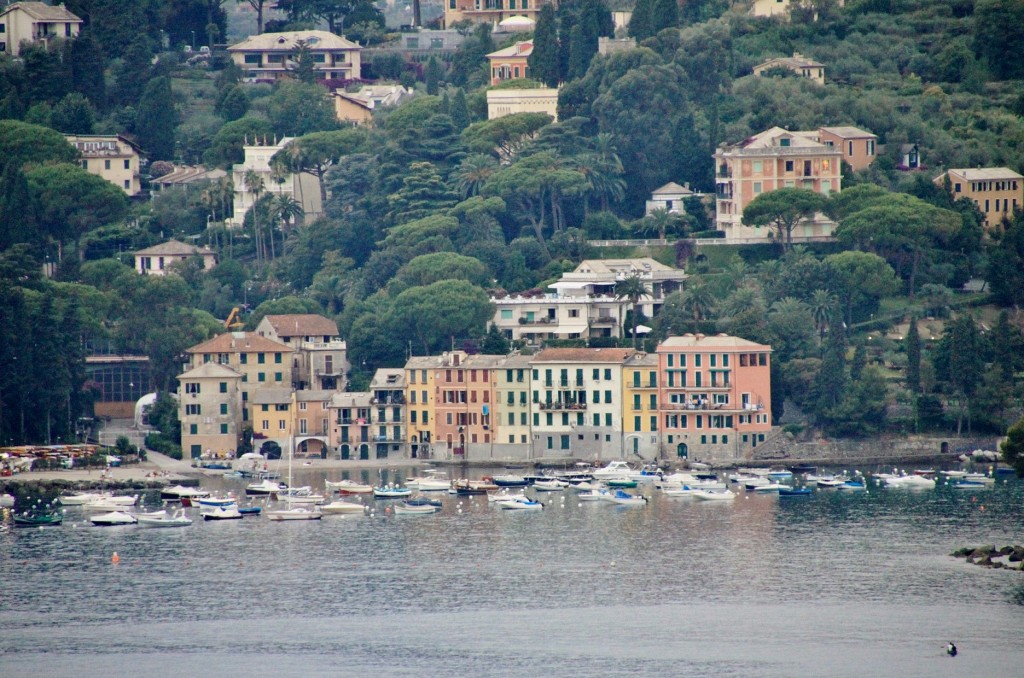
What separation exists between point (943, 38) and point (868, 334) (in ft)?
151

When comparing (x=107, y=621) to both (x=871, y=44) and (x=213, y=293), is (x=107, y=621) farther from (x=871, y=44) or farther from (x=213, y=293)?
(x=871, y=44)

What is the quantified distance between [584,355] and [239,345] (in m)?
19.8

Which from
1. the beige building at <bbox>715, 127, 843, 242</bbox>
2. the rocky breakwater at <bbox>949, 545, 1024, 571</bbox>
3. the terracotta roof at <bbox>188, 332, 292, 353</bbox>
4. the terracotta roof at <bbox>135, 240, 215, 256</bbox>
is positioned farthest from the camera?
the terracotta roof at <bbox>135, 240, 215, 256</bbox>

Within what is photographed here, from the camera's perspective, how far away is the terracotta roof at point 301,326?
149m

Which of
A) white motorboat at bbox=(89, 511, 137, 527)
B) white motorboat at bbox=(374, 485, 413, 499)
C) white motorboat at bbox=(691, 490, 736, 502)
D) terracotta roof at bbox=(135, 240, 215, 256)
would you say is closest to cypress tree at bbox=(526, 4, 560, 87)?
terracotta roof at bbox=(135, 240, 215, 256)

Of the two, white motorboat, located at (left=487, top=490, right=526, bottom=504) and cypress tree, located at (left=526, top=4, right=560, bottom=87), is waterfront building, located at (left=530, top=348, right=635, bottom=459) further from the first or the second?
cypress tree, located at (left=526, top=4, right=560, bottom=87)

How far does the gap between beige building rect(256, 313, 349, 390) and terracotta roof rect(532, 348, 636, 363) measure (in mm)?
13727

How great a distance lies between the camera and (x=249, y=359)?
14525 centimetres

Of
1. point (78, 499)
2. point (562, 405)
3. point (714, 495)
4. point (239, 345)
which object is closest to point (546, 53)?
point (239, 345)

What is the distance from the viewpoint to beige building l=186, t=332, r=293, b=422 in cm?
14488

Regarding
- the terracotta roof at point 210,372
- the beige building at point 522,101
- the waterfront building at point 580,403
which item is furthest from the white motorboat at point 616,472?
the beige building at point 522,101

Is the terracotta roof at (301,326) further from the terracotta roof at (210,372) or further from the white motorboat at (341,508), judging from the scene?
the white motorboat at (341,508)

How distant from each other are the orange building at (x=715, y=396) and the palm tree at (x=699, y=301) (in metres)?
5.55

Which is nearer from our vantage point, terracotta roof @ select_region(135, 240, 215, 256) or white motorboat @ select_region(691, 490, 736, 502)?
white motorboat @ select_region(691, 490, 736, 502)
